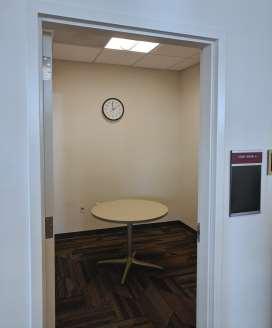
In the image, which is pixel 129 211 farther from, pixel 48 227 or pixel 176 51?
pixel 176 51

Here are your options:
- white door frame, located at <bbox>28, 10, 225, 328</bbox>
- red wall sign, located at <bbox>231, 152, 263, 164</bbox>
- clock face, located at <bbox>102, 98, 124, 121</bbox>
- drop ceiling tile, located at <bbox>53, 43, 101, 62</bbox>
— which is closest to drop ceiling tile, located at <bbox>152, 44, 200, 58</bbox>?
drop ceiling tile, located at <bbox>53, 43, 101, 62</bbox>

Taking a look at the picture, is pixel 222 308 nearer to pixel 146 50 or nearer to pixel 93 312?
pixel 93 312

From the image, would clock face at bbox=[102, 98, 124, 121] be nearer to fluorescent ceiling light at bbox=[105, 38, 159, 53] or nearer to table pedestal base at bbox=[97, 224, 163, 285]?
fluorescent ceiling light at bbox=[105, 38, 159, 53]

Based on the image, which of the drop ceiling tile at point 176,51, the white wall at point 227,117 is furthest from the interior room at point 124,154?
the white wall at point 227,117

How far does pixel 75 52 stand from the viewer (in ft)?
12.1

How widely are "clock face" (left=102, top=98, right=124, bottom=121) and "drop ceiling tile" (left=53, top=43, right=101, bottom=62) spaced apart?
26.8 inches

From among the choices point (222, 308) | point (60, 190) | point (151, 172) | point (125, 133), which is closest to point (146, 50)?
point (125, 133)

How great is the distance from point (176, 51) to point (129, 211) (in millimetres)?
2107

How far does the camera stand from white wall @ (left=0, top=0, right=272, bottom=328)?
1185 mm

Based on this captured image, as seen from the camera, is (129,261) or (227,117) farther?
(129,261)

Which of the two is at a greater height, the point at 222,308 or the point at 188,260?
the point at 222,308

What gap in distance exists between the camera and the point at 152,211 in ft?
10.7

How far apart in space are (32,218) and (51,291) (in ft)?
1.52

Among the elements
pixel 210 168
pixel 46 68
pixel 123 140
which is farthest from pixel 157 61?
pixel 46 68
